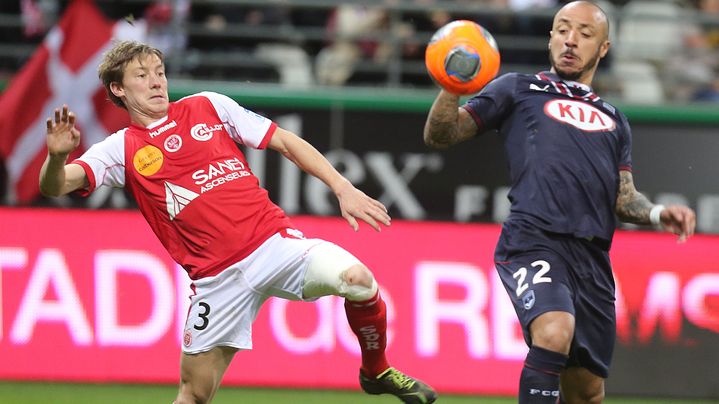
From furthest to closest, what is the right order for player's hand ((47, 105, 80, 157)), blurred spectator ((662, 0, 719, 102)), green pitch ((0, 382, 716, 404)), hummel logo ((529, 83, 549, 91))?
blurred spectator ((662, 0, 719, 102)) → green pitch ((0, 382, 716, 404)) → hummel logo ((529, 83, 549, 91)) → player's hand ((47, 105, 80, 157))

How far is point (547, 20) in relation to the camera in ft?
44.1

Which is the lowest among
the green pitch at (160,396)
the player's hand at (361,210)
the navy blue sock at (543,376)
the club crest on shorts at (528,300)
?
the green pitch at (160,396)

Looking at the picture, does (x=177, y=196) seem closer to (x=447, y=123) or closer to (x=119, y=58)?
(x=119, y=58)

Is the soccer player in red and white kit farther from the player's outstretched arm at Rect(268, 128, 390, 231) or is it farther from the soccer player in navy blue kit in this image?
the soccer player in navy blue kit

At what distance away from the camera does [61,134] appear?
620 centimetres

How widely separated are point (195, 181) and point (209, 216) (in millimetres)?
200

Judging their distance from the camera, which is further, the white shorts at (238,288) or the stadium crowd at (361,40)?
the stadium crowd at (361,40)

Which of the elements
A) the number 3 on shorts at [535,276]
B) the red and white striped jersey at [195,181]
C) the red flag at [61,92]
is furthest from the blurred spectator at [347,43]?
the number 3 on shorts at [535,276]

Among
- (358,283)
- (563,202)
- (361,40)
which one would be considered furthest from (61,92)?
(563,202)

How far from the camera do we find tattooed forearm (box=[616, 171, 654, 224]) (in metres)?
6.75

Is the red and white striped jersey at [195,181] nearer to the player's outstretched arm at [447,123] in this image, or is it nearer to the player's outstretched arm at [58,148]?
the player's outstretched arm at [58,148]

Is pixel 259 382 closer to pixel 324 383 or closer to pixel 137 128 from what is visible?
pixel 324 383

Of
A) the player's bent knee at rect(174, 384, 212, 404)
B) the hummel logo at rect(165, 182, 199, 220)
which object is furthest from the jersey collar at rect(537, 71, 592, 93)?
the player's bent knee at rect(174, 384, 212, 404)

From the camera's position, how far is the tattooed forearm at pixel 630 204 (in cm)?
675
